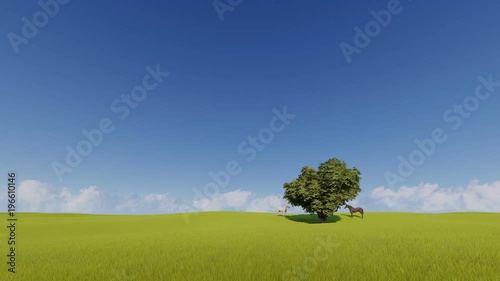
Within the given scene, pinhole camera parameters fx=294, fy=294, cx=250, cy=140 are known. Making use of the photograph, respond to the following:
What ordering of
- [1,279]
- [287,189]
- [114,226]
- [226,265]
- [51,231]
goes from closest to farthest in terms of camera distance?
1. [1,279]
2. [226,265]
3. [51,231]
4. [114,226]
5. [287,189]

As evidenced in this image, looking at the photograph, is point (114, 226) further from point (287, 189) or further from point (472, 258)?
point (472, 258)

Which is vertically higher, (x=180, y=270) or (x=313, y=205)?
(x=313, y=205)

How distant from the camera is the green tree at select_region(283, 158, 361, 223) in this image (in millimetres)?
57938

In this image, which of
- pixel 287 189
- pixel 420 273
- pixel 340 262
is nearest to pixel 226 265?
pixel 340 262

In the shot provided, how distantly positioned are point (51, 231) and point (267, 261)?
1941 inches

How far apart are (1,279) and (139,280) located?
4498 mm

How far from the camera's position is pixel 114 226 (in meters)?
53.6

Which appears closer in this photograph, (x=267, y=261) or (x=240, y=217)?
(x=267, y=261)

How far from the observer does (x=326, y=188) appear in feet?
195

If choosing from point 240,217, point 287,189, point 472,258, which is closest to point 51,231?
point 240,217

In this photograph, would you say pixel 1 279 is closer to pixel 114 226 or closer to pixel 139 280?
pixel 139 280

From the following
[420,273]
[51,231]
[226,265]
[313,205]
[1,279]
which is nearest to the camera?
[420,273]

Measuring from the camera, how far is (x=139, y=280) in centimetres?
814

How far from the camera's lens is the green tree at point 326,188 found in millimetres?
57938
